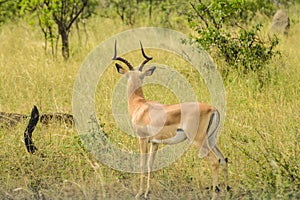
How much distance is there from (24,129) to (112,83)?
2179mm

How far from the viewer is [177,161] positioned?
541cm

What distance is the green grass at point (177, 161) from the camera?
16.1 ft

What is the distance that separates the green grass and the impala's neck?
56 centimetres

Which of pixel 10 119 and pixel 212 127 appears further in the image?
pixel 10 119

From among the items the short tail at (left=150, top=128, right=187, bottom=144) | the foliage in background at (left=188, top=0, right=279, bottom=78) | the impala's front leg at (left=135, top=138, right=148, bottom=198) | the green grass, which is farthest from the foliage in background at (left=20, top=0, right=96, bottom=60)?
the short tail at (left=150, top=128, right=187, bottom=144)

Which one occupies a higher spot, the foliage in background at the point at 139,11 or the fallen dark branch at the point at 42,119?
the foliage in background at the point at 139,11

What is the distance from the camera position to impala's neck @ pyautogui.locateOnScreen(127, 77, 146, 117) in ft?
17.4

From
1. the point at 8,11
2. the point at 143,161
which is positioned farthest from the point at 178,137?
the point at 8,11

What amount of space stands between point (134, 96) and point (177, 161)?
651mm

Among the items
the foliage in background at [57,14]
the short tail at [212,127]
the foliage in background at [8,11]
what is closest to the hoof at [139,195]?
the short tail at [212,127]

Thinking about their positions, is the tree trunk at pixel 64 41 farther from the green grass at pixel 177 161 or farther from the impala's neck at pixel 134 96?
the impala's neck at pixel 134 96

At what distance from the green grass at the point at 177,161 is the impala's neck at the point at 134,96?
556 millimetres

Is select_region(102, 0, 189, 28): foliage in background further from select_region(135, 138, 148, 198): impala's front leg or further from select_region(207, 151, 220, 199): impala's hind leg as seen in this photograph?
select_region(207, 151, 220, 199): impala's hind leg

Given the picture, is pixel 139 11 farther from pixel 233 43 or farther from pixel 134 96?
pixel 134 96
